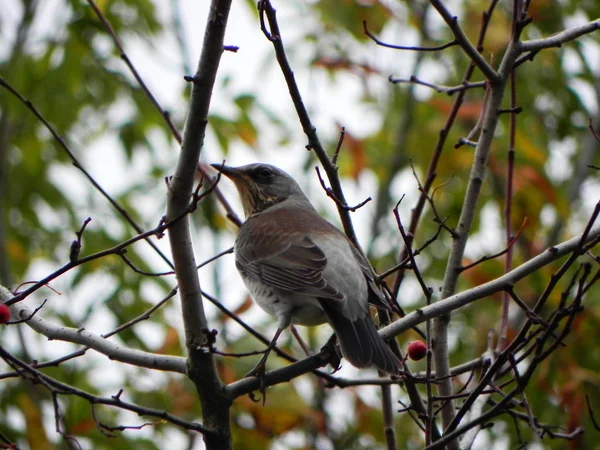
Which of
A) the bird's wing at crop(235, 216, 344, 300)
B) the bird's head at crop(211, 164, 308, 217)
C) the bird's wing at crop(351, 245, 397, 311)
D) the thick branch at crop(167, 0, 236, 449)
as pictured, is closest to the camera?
the thick branch at crop(167, 0, 236, 449)

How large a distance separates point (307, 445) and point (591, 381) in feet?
10.0

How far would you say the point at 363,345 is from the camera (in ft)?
13.8

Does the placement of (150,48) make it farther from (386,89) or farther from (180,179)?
(180,179)

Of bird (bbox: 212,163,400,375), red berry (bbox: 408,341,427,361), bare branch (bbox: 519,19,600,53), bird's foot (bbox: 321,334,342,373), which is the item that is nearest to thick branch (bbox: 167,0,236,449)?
bird (bbox: 212,163,400,375)

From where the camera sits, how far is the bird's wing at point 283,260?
473 cm

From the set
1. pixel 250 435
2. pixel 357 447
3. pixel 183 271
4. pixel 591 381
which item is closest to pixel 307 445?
pixel 357 447

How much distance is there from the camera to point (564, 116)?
365 inches

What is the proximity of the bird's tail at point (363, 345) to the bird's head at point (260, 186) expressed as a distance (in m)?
2.12

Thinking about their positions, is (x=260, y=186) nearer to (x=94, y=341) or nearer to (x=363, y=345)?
(x=363, y=345)

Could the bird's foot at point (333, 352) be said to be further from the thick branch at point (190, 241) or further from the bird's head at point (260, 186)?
the bird's head at point (260, 186)

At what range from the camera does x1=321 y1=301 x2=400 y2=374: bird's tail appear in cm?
408

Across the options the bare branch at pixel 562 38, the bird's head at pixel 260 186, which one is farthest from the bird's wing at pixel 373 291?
the bird's head at pixel 260 186

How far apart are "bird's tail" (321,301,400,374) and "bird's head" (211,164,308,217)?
2.12m

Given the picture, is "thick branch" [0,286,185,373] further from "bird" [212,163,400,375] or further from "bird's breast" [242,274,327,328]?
"bird's breast" [242,274,327,328]
